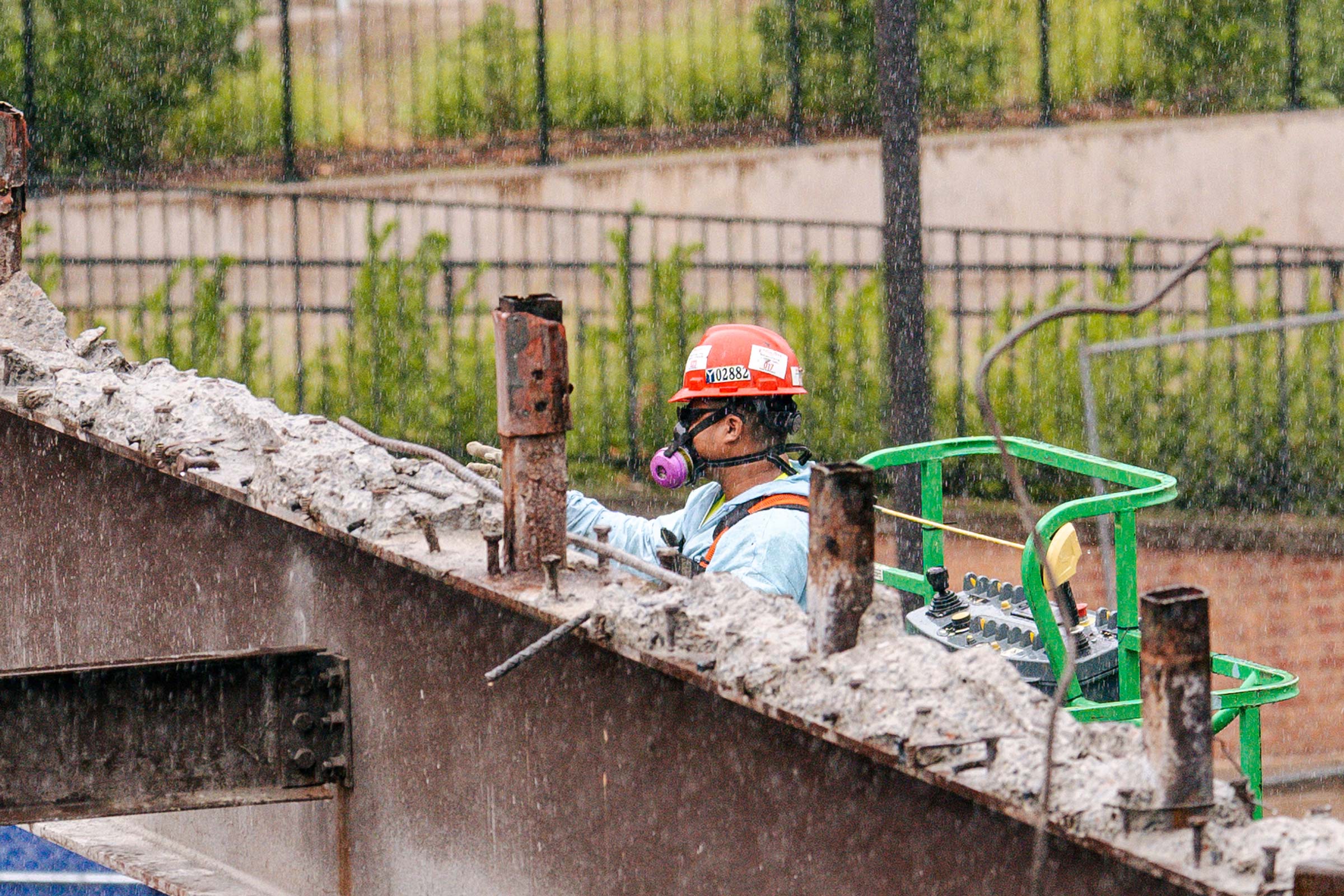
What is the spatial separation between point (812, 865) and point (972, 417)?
840 centimetres

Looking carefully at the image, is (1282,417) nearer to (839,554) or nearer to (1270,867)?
(839,554)

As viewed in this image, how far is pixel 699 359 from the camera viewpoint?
203 inches

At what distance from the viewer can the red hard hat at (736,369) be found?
5.10 meters

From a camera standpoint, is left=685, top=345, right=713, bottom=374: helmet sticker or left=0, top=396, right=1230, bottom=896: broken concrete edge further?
left=685, top=345, right=713, bottom=374: helmet sticker

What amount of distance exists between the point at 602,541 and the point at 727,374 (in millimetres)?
1270

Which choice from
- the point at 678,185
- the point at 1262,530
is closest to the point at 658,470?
the point at 1262,530

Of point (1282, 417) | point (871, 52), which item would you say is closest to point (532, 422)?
point (1282, 417)

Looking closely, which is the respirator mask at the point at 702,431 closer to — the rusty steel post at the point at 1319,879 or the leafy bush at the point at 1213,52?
the rusty steel post at the point at 1319,879

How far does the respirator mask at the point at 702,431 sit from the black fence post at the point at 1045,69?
9276 mm

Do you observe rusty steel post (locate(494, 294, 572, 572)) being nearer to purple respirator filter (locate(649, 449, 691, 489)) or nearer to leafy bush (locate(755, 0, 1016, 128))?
purple respirator filter (locate(649, 449, 691, 489))

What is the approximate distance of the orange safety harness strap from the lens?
474 centimetres

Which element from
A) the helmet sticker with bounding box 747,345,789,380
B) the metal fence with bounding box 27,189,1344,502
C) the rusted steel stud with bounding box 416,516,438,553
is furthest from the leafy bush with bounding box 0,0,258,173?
the rusted steel stud with bounding box 416,516,438,553

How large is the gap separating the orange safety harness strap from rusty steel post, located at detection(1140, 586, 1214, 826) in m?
2.06

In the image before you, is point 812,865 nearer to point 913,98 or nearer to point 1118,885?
point 1118,885
